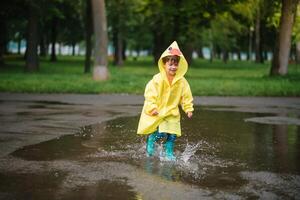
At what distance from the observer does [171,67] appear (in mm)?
8125

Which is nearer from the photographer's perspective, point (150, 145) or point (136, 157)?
point (136, 157)

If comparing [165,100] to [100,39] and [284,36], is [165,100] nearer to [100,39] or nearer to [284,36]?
[100,39]

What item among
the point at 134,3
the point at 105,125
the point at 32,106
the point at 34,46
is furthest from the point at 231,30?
the point at 105,125

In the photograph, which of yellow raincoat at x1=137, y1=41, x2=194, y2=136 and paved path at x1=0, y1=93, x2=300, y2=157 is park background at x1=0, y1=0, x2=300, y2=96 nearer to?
paved path at x1=0, y1=93, x2=300, y2=157

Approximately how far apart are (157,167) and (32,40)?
1048 inches

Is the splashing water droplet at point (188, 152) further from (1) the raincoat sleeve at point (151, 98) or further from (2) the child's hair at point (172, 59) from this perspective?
(2) the child's hair at point (172, 59)

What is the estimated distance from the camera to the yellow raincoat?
26.7 feet

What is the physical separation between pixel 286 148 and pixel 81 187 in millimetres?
4130

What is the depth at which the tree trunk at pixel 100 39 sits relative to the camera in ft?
78.6

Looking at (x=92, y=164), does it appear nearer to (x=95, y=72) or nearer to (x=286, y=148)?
(x=286, y=148)

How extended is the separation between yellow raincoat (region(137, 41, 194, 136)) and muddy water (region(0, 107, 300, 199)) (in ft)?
1.49

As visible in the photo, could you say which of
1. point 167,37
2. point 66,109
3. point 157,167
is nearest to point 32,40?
point 167,37

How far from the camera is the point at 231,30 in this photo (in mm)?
52875

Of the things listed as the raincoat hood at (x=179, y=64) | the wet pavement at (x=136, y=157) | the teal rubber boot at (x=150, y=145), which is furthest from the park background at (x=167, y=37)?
the raincoat hood at (x=179, y=64)
